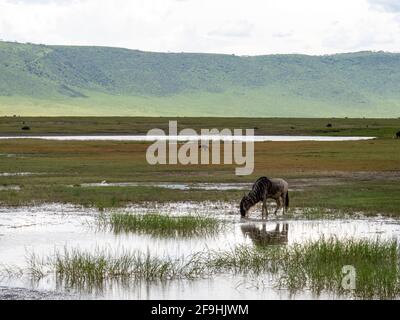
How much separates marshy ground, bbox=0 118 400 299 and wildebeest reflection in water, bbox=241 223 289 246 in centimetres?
3

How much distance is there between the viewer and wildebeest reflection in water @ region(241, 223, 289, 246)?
1808 cm

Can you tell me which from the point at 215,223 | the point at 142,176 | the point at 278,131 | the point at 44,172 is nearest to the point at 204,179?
the point at 142,176

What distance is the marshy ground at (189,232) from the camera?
548 inches

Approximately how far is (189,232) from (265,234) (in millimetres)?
1665

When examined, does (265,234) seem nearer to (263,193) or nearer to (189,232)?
(189,232)

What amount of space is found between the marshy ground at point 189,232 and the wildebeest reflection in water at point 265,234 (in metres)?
0.03

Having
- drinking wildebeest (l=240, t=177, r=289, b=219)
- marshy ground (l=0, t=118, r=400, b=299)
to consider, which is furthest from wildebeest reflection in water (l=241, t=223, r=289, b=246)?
drinking wildebeest (l=240, t=177, r=289, b=219)

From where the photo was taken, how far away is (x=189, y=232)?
19391 millimetres

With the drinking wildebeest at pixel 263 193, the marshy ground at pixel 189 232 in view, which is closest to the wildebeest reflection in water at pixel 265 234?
the marshy ground at pixel 189 232

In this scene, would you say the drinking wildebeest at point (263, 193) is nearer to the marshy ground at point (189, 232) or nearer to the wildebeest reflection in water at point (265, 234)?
the marshy ground at point (189, 232)

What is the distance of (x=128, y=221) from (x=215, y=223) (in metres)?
1.98

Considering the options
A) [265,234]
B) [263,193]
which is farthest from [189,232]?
[263,193]

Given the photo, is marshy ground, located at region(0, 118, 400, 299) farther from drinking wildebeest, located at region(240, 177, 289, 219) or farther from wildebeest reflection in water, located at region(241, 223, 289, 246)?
drinking wildebeest, located at region(240, 177, 289, 219)

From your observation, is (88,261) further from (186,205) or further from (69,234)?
(186,205)
